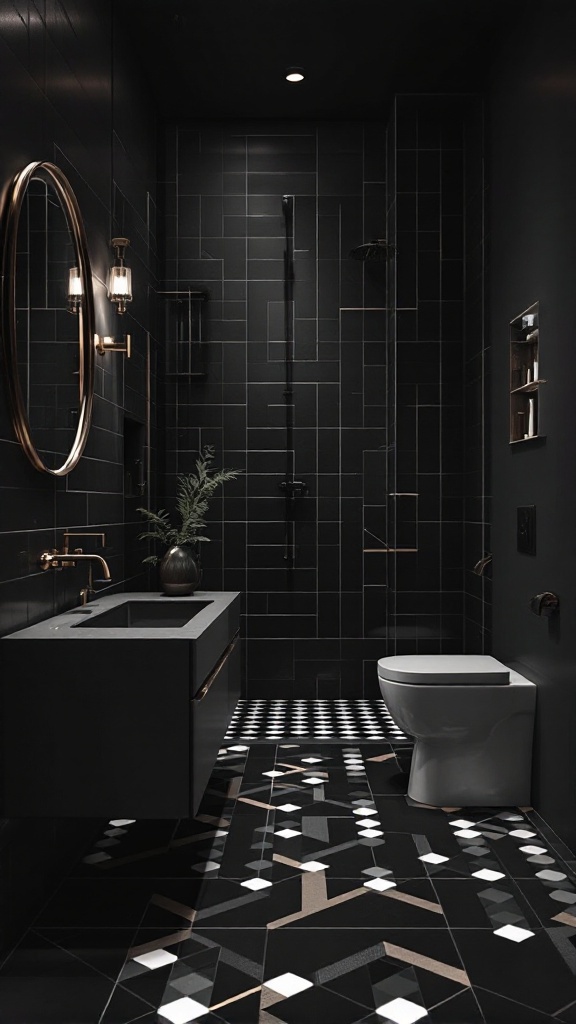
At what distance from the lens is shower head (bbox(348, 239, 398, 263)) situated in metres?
4.49

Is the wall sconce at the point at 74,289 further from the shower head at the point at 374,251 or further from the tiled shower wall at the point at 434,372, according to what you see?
the shower head at the point at 374,251

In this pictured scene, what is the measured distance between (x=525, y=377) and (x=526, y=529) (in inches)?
22.8

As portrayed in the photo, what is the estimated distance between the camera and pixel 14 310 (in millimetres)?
2189

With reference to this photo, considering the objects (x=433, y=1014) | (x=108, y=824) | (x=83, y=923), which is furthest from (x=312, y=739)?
(x=433, y=1014)

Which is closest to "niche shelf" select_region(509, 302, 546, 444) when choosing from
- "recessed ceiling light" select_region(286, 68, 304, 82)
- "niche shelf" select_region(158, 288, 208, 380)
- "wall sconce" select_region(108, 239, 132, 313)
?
"wall sconce" select_region(108, 239, 132, 313)

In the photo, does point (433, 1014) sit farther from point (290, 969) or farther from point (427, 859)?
point (427, 859)

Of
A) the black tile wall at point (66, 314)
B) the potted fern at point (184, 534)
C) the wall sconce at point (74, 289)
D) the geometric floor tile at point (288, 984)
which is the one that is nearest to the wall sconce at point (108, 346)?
the black tile wall at point (66, 314)

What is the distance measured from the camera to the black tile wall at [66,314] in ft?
7.23

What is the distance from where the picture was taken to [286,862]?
260 cm

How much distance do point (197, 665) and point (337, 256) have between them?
3.08m

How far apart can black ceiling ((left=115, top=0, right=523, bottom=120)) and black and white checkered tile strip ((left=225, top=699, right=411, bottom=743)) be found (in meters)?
3.17

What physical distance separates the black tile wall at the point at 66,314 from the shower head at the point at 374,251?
1.10 m

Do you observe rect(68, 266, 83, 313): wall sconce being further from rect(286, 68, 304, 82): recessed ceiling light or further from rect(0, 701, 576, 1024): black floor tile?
rect(286, 68, 304, 82): recessed ceiling light

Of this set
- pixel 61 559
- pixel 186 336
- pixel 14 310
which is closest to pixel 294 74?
pixel 186 336
